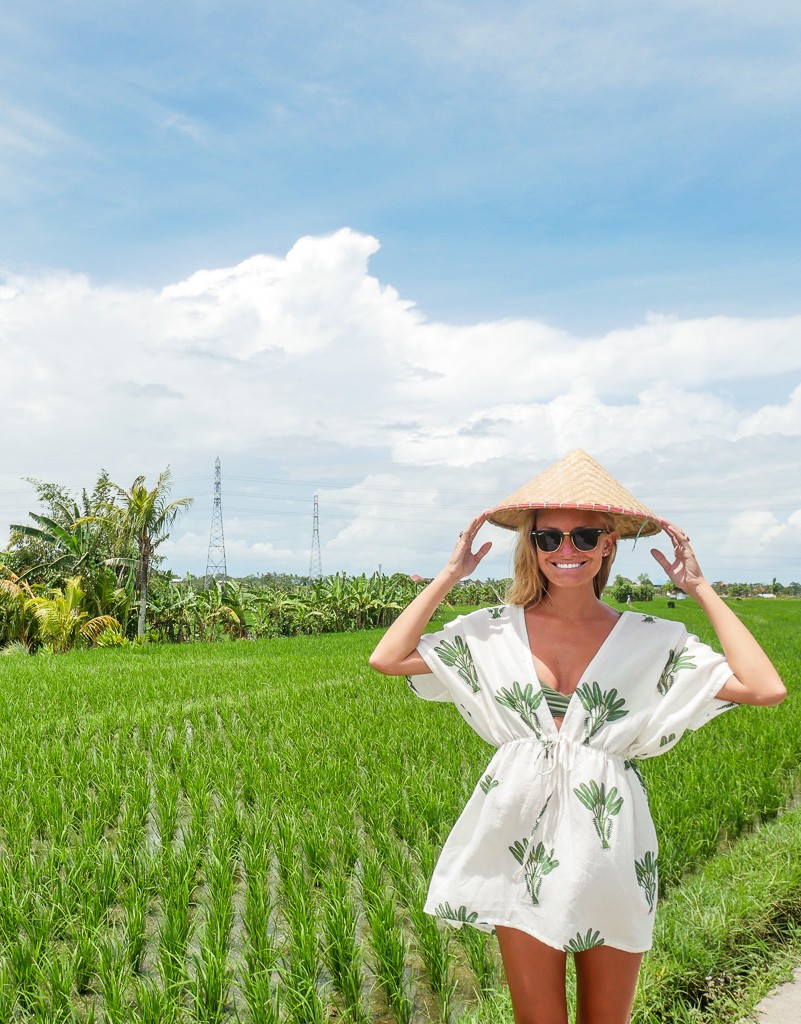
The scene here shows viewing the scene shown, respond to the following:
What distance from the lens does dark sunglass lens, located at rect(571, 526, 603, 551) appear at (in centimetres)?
199

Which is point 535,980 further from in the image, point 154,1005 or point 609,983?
point 154,1005

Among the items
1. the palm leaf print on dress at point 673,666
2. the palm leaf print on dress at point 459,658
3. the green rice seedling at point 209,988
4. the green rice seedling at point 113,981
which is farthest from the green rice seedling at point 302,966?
the palm leaf print on dress at point 673,666

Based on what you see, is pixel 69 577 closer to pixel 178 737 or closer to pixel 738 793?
pixel 178 737

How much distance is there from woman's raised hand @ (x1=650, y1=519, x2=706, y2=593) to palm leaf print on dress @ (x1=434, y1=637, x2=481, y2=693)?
0.53 metres

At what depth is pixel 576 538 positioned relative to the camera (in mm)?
1988

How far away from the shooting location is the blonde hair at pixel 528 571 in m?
2.06

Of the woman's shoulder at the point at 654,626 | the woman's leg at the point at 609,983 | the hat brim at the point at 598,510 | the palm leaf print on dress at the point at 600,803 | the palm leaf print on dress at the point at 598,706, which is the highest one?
the hat brim at the point at 598,510

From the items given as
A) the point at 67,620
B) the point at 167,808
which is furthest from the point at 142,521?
the point at 167,808

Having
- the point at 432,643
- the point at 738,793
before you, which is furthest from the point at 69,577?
the point at 432,643

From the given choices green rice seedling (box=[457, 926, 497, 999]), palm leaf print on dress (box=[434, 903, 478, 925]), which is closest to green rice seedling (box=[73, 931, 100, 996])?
green rice seedling (box=[457, 926, 497, 999])

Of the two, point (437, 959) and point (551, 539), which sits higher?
point (551, 539)

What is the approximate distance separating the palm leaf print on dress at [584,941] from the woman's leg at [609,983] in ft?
0.21

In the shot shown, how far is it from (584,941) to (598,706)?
0.51 meters

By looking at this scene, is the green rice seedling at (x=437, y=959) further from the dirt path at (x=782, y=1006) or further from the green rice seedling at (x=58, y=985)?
the green rice seedling at (x=58, y=985)
